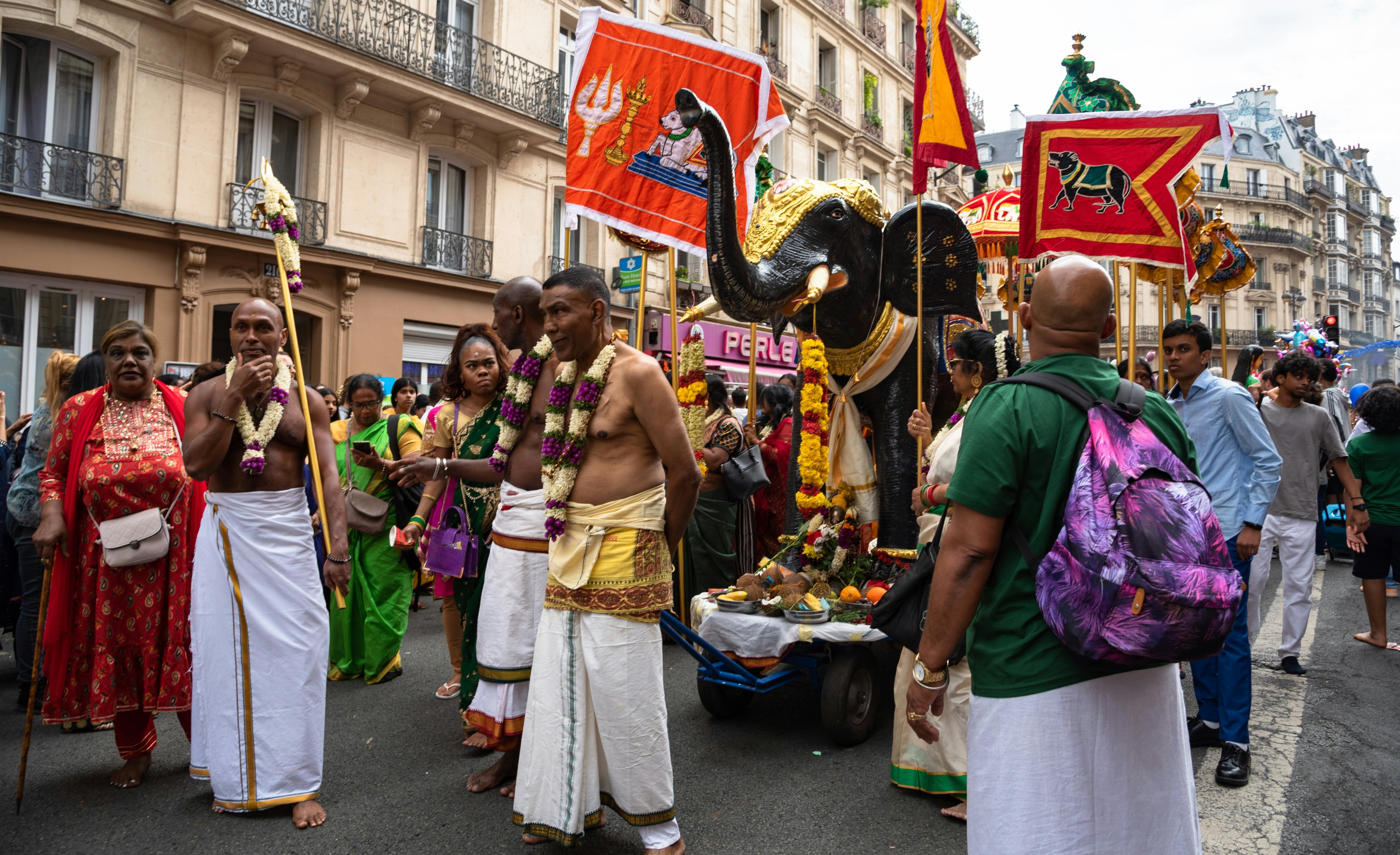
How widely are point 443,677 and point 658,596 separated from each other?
10.4ft

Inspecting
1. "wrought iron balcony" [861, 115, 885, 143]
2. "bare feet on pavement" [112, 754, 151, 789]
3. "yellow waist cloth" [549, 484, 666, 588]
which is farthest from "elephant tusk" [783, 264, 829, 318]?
"wrought iron balcony" [861, 115, 885, 143]

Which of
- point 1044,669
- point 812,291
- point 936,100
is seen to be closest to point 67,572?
point 812,291

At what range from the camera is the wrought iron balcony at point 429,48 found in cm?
1335

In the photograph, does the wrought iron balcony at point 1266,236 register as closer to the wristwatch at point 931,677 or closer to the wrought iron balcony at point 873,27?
the wrought iron balcony at point 873,27

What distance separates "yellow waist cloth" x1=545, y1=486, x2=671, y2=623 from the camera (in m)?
3.15

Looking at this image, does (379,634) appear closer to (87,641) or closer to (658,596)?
(87,641)

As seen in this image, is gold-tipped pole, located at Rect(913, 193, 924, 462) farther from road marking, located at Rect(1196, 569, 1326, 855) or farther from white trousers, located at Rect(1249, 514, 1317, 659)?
white trousers, located at Rect(1249, 514, 1317, 659)

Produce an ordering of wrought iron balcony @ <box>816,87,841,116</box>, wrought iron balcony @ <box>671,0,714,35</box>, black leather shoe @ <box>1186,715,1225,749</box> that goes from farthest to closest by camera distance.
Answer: wrought iron balcony @ <box>816,87,841,116</box>
wrought iron balcony @ <box>671,0,714,35</box>
black leather shoe @ <box>1186,715,1225,749</box>

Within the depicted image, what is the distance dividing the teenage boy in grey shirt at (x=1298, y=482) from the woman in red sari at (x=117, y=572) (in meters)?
6.64

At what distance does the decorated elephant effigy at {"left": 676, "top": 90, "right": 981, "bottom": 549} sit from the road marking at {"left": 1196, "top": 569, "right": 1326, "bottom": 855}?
197 centimetres

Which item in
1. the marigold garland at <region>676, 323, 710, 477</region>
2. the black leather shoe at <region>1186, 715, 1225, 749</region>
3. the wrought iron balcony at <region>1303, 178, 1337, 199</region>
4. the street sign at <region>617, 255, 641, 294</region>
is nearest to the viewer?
the black leather shoe at <region>1186, 715, 1225, 749</region>

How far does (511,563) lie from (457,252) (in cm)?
1318

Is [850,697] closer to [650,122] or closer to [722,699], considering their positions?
[722,699]

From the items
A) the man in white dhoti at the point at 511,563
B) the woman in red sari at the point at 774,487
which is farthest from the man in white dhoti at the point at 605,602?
the woman in red sari at the point at 774,487
